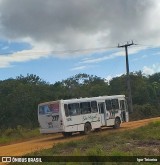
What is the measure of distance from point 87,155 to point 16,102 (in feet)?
198

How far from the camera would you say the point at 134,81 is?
92062 millimetres

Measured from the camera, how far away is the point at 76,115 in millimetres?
27359

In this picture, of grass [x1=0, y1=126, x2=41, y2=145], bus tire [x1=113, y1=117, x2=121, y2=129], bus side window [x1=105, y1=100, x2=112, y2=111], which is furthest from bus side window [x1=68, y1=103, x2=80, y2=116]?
grass [x1=0, y1=126, x2=41, y2=145]

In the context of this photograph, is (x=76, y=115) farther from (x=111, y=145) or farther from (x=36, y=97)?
(x=36, y=97)

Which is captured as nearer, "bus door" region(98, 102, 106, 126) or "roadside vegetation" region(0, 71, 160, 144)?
"bus door" region(98, 102, 106, 126)

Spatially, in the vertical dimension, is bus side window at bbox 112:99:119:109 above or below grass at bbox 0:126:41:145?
above

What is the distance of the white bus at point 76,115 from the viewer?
2669cm

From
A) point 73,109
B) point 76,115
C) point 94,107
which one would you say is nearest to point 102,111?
point 94,107

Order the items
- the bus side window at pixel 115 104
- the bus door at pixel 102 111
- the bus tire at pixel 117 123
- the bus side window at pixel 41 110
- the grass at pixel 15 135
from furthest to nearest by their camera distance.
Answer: the bus tire at pixel 117 123 < the bus side window at pixel 115 104 < the grass at pixel 15 135 < the bus door at pixel 102 111 < the bus side window at pixel 41 110

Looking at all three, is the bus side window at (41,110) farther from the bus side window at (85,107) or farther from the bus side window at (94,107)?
the bus side window at (94,107)

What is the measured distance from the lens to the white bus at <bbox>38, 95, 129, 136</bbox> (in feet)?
87.6

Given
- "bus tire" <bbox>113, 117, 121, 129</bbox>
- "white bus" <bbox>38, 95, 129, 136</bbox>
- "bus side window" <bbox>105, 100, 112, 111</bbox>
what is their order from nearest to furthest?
"white bus" <bbox>38, 95, 129, 136</bbox> < "bus side window" <bbox>105, 100, 112, 111</bbox> < "bus tire" <bbox>113, 117, 121, 129</bbox>

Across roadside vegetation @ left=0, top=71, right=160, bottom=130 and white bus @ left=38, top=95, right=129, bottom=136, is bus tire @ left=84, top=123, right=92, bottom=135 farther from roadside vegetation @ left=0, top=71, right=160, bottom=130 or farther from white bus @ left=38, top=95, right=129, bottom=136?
roadside vegetation @ left=0, top=71, right=160, bottom=130

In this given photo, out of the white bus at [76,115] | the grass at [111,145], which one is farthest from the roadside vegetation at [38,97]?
the grass at [111,145]
